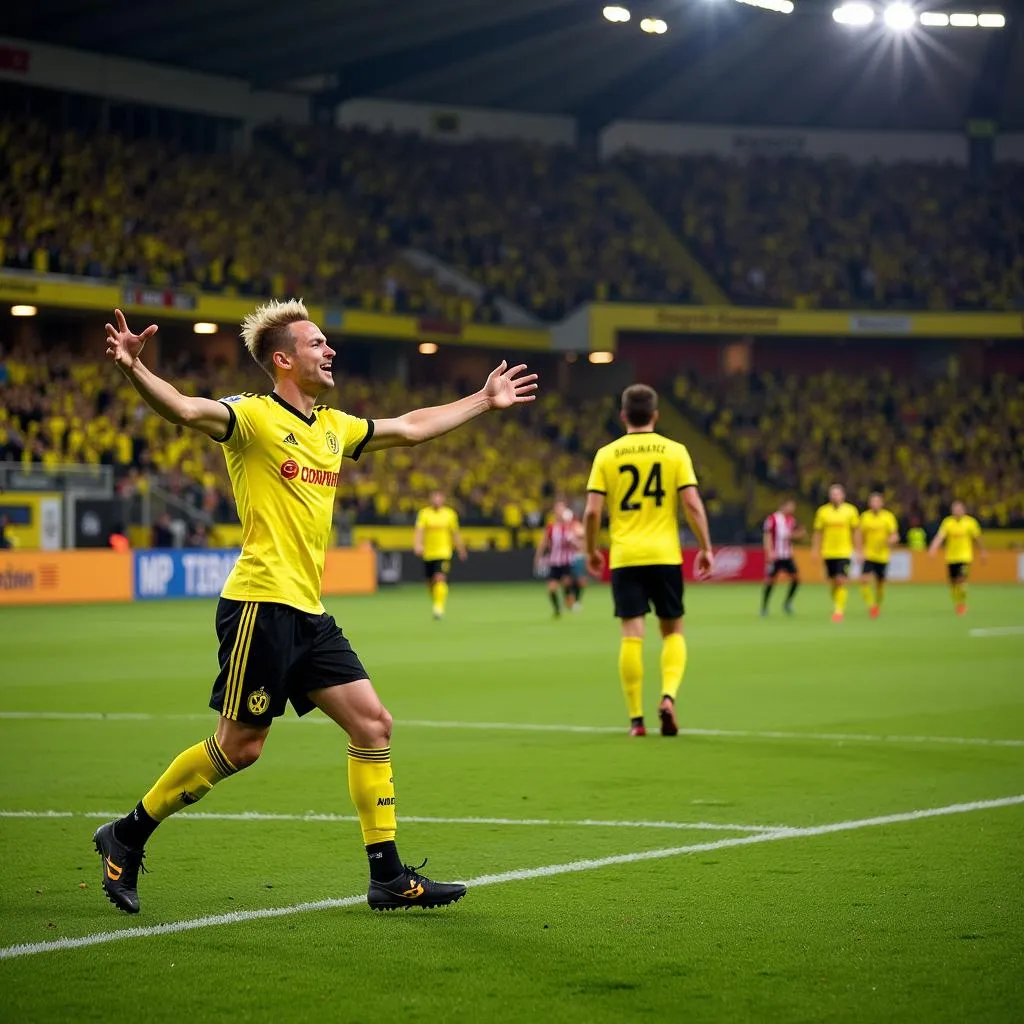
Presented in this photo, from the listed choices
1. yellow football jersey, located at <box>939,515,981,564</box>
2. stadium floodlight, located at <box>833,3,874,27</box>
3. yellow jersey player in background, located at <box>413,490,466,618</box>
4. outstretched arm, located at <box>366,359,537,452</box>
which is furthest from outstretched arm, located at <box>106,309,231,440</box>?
stadium floodlight, located at <box>833,3,874,27</box>

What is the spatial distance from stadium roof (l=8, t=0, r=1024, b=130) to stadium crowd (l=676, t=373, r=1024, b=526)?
10.3 meters

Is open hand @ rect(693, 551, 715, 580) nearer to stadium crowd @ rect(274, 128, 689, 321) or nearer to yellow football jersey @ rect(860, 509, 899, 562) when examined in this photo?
yellow football jersey @ rect(860, 509, 899, 562)

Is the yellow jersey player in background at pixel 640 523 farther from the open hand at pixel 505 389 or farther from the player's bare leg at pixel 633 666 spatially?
the open hand at pixel 505 389

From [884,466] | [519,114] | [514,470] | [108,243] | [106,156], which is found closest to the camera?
[108,243]

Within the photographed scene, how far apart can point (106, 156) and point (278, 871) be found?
141ft

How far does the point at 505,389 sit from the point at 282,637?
1.49 meters

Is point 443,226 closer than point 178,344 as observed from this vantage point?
No

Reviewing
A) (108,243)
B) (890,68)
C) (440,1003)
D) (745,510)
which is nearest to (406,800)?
(440,1003)

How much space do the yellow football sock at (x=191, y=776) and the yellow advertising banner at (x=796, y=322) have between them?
4939cm

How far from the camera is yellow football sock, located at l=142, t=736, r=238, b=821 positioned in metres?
6.62

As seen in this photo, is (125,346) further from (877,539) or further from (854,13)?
(854,13)

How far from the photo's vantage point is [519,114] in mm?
61656

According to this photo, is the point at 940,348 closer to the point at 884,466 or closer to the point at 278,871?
the point at 884,466

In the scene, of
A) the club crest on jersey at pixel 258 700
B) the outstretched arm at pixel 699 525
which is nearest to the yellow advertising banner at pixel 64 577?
the outstretched arm at pixel 699 525
